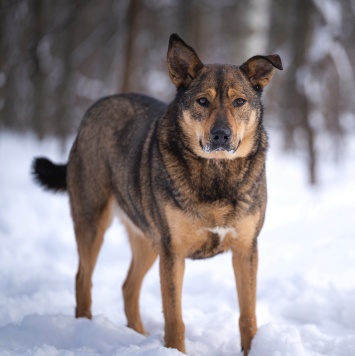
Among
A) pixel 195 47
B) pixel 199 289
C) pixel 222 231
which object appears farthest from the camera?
pixel 195 47

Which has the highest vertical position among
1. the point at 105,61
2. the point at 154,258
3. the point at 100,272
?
the point at 105,61

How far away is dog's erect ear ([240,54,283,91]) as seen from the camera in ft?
12.3

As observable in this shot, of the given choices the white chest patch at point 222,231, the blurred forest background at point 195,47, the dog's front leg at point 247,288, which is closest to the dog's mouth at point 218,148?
the white chest patch at point 222,231

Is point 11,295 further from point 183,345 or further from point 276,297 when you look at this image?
point 276,297

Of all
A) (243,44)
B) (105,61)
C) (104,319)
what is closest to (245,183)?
(104,319)

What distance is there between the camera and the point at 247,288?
148 inches

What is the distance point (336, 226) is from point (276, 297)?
2157 millimetres

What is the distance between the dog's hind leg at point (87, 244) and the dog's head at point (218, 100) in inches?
51.1

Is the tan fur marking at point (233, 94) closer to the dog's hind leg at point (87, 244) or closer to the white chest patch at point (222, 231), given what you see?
the white chest patch at point (222, 231)

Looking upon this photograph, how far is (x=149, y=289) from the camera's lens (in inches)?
218

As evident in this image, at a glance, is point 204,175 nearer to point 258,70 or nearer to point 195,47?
point 258,70

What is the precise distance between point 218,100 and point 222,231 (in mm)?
899

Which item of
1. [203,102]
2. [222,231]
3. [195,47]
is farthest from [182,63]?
[195,47]

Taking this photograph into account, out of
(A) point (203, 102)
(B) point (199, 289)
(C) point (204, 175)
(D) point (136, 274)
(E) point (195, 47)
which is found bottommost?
(B) point (199, 289)
